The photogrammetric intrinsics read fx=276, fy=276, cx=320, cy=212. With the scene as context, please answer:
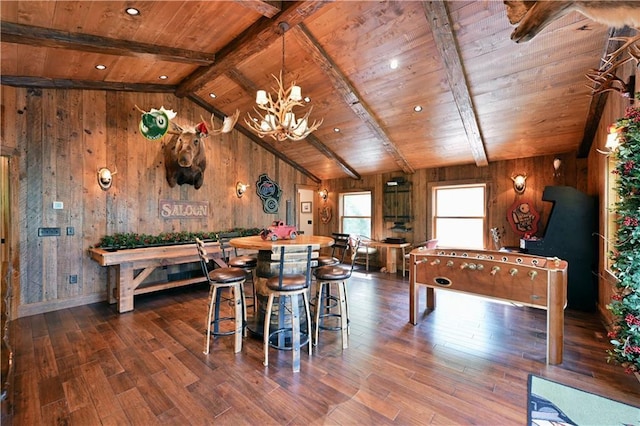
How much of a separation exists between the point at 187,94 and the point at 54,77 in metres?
1.91

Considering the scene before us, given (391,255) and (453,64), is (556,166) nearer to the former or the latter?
(453,64)

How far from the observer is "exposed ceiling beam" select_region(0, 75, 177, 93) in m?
3.75

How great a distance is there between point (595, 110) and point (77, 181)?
299 inches

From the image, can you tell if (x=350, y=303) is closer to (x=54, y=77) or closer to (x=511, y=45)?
(x=511, y=45)

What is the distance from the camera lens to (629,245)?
2074 millimetres

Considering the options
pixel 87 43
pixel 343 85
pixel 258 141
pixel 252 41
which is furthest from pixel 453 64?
pixel 258 141

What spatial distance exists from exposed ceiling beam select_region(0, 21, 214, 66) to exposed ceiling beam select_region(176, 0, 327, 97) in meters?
0.36

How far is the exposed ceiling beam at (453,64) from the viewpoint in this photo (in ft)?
9.73

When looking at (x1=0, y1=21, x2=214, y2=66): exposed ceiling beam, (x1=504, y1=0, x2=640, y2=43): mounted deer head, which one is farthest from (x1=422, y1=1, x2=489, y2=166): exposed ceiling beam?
(x1=0, y1=21, x2=214, y2=66): exposed ceiling beam

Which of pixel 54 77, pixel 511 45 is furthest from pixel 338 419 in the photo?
pixel 54 77

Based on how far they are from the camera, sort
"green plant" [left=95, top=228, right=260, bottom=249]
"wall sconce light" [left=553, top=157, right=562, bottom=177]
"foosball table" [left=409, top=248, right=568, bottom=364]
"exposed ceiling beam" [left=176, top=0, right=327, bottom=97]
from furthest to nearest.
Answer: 1. "wall sconce light" [left=553, top=157, right=562, bottom=177]
2. "green plant" [left=95, top=228, right=260, bottom=249]
3. "exposed ceiling beam" [left=176, top=0, right=327, bottom=97]
4. "foosball table" [left=409, top=248, right=568, bottom=364]

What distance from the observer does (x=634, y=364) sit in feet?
6.72

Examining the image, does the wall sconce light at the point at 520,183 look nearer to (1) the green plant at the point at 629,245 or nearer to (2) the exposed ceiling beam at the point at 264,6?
(1) the green plant at the point at 629,245

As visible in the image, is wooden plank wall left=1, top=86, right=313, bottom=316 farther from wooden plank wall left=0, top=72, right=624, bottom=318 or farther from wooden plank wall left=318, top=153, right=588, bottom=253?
wooden plank wall left=318, top=153, right=588, bottom=253
